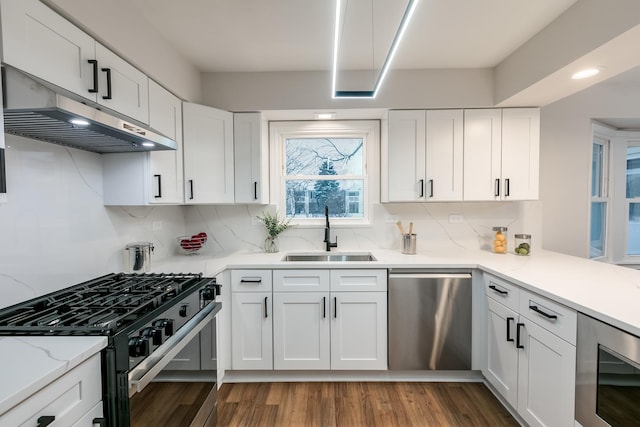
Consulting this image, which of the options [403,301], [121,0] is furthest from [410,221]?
[121,0]

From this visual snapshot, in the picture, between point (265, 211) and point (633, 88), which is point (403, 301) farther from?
point (633, 88)

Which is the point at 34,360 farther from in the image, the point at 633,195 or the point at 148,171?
the point at 633,195

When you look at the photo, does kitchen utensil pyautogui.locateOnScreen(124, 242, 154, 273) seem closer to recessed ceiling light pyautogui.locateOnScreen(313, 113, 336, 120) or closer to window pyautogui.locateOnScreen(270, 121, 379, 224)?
window pyautogui.locateOnScreen(270, 121, 379, 224)

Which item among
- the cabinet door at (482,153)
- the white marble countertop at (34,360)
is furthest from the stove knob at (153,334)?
the cabinet door at (482,153)

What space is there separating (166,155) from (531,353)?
271cm

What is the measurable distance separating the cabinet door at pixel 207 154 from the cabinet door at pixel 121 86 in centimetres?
49

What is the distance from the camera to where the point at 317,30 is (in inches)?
81.1

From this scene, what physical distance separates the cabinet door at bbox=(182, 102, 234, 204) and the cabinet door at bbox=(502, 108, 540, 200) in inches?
97.7

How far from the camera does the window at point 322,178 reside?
10.1ft

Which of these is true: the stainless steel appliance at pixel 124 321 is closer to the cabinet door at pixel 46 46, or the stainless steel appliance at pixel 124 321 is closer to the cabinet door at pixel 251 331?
the cabinet door at pixel 251 331

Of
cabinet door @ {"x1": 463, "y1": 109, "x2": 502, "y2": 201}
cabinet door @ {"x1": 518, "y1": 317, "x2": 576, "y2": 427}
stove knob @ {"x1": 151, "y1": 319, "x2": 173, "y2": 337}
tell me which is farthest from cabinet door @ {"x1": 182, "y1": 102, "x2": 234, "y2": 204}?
cabinet door @ {"x1": 518, "y1": 317, "x2": 576, "y2": 427}

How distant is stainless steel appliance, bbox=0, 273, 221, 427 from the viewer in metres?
1.03

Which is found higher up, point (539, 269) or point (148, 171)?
point (148, 171)

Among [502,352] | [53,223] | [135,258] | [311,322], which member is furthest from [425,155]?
[53,223]
